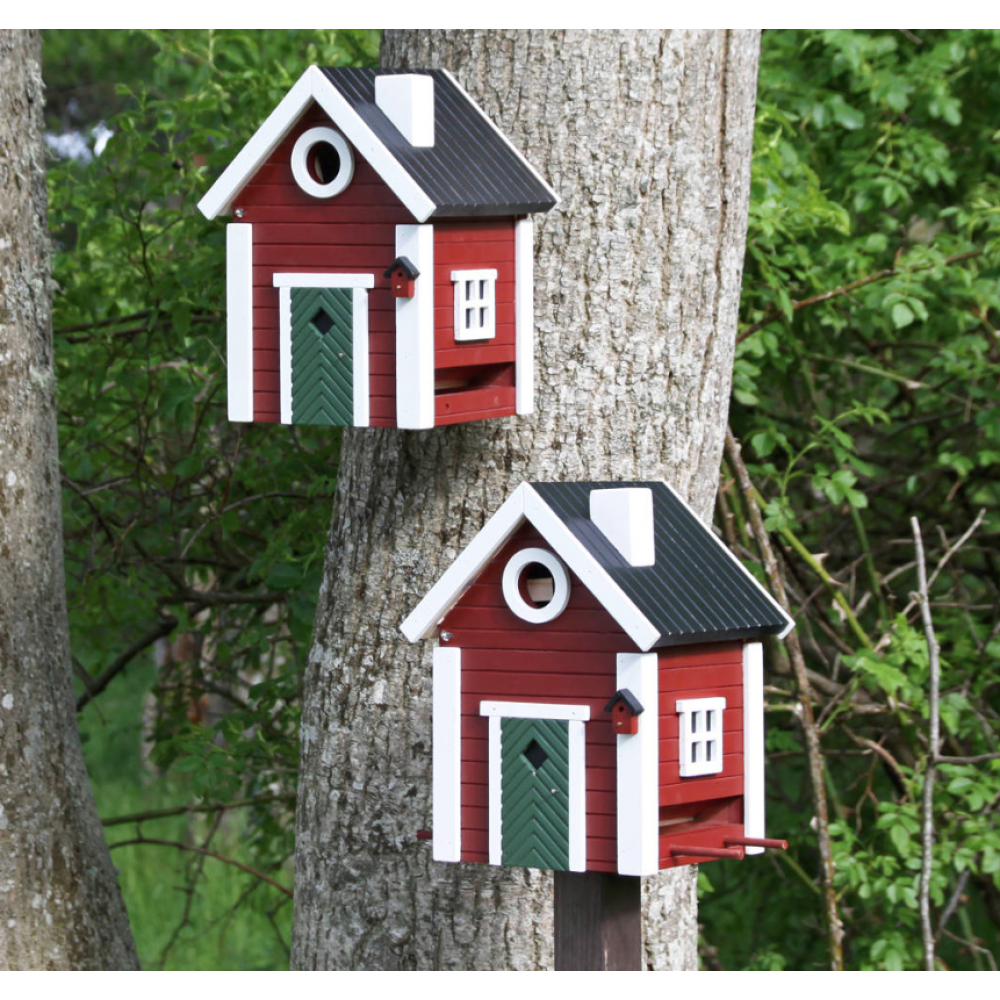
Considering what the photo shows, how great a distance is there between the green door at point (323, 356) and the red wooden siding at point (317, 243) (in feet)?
0.11

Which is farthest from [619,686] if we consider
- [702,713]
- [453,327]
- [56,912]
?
[56,912]

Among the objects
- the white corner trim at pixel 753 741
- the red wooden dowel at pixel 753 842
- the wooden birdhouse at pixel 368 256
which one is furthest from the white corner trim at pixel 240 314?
the red wooden dowel at pixel 753 842

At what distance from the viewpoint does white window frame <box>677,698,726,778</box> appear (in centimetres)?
210

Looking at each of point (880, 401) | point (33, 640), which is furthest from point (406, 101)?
point (880, 401)

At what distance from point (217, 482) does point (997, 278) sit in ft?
7.25

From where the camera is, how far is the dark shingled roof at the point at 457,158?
2.24 meters

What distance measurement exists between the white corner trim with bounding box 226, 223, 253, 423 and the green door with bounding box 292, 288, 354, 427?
3.6 inches

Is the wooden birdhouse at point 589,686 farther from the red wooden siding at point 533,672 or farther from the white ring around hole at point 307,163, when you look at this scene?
the white ring around hole at point 307,163

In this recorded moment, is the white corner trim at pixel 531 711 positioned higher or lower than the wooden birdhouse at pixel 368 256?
lower

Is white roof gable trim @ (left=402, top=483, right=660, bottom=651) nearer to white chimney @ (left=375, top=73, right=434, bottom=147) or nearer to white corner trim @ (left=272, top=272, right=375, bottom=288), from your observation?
white corner trim @ (left=272, top=272, right=375, bottom=288)

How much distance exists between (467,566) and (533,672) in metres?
0.17

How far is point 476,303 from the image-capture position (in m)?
2.35

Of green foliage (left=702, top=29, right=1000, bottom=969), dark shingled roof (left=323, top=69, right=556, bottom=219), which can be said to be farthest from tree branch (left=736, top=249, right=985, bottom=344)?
dark shingled roof (left=323, top=69, right=556, bottom=219)

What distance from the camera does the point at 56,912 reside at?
3.09 metres
